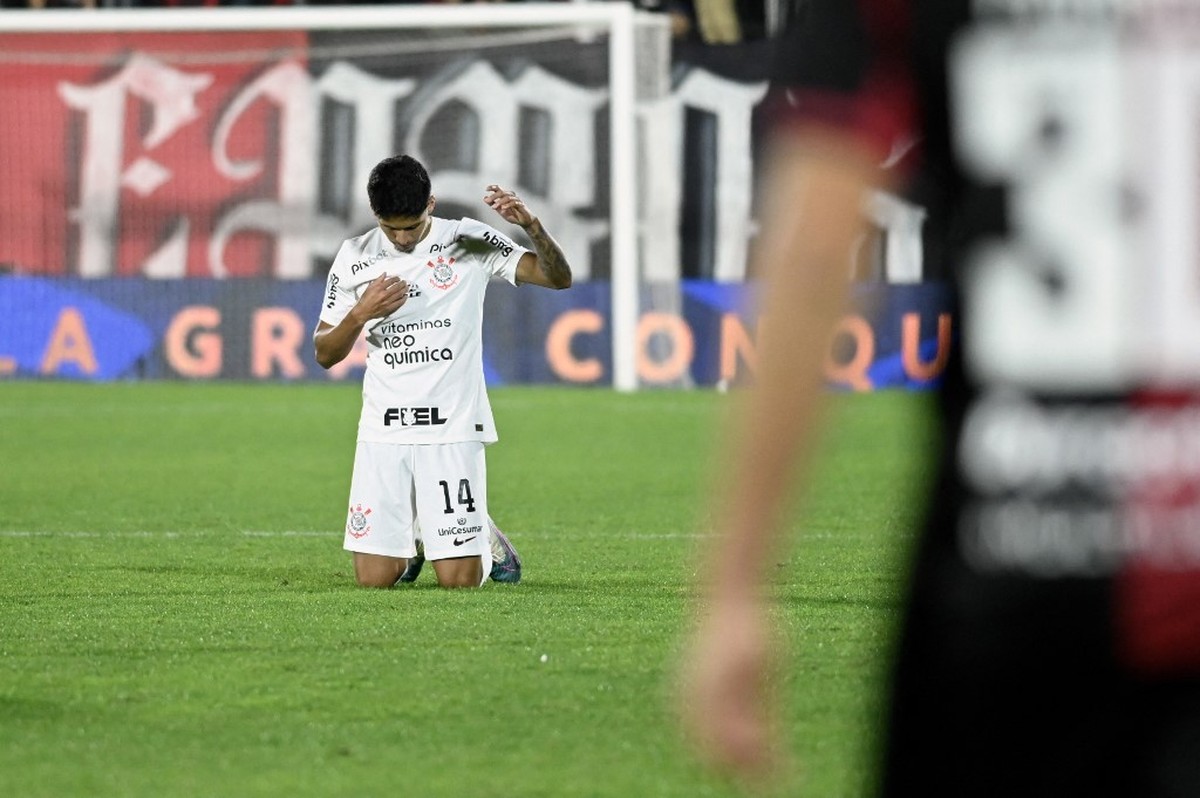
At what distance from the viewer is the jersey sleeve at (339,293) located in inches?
304

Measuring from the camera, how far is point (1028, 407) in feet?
6.07

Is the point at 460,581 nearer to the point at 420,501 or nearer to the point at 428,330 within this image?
the point at 420,501

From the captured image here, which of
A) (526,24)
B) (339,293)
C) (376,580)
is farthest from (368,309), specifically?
(526,24)

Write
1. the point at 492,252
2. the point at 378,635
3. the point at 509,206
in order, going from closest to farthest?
the point at 378,635
the point at 509,206
the point at 492,252

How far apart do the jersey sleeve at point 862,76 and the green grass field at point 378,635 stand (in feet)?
0.87

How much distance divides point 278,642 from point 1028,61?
4.76 m

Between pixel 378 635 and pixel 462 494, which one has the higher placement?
pixel 462 494

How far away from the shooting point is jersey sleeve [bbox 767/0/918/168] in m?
1.90

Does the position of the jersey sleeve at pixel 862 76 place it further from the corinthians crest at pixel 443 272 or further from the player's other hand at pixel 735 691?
the corinthians crest at pixel 443 272

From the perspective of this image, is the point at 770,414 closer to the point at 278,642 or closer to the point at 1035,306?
the point at 1035,306

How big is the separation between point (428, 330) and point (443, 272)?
21 cm

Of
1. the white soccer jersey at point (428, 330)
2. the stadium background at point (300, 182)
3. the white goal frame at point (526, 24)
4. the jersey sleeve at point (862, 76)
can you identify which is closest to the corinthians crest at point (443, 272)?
the white soccer jersey at point (428, 330)

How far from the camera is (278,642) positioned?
20.9 ft

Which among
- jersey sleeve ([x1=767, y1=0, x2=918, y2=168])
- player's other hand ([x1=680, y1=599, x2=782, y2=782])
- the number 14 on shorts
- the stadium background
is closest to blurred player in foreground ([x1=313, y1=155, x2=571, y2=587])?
the number 14 on shorts
